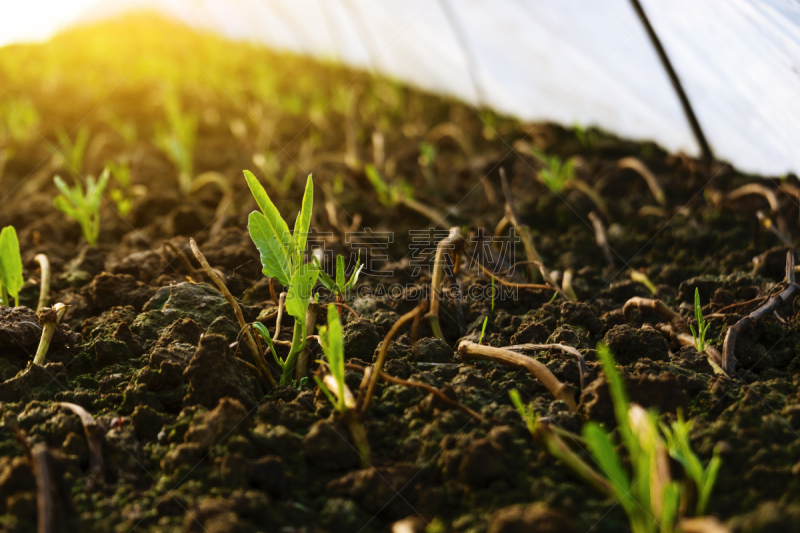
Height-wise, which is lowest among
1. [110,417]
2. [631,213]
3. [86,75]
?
[110,417]

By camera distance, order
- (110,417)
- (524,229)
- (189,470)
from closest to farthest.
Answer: (189,470), (110,417), (524,229)

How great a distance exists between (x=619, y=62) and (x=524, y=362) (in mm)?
1840

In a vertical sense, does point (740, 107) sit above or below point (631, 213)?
above

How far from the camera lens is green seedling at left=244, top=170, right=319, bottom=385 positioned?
1.11 meters

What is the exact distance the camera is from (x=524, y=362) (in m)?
1.06

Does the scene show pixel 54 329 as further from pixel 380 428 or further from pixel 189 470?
pixel 380 428

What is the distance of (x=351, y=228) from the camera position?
81.2 inches

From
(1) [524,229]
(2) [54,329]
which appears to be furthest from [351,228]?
(2) [54,329]

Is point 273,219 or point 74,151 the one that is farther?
point 74,151

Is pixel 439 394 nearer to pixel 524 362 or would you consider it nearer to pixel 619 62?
pixel 524 362

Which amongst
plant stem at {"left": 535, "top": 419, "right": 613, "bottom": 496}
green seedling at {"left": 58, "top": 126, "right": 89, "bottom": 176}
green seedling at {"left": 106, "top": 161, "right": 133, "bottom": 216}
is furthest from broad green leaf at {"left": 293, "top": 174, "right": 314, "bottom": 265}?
green seedling at {"left": 58, "top": 126, "right": 89, "bottom": 176}

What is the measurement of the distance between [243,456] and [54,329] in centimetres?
62

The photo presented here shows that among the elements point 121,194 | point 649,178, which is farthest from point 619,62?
point 121,194

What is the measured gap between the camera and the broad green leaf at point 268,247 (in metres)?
1.14
